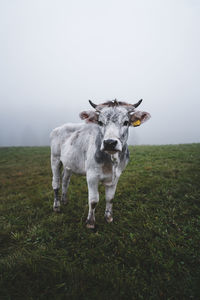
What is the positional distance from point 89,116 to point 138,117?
3.95 ft

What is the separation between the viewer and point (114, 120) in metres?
2.89

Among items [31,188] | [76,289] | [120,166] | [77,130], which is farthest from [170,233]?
[31,188]

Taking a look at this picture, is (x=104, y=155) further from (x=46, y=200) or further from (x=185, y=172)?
(x=185, y=172)

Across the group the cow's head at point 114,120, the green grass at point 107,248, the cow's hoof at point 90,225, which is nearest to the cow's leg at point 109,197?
the green grass at point 107,248

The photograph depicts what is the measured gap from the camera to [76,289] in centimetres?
212

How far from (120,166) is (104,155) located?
0.58 meters

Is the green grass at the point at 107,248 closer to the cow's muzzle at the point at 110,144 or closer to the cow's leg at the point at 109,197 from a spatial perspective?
the cow's leg at the point at 109,197

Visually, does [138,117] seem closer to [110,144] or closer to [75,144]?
[110,144]

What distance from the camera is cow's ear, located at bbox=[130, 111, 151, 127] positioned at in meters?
3.41

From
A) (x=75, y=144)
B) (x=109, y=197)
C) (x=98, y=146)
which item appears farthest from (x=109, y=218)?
(x=75, y=144)

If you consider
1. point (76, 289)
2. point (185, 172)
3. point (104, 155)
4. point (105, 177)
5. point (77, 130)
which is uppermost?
point (77, 130)

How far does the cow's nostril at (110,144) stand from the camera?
2533 millimetres

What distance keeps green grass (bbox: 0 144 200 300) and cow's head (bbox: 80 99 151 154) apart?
6.61ft

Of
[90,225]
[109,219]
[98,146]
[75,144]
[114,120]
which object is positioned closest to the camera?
[114,120]
